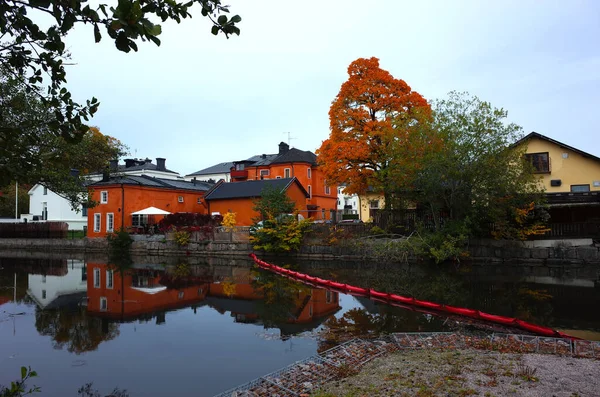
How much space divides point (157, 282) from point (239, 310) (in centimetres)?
761

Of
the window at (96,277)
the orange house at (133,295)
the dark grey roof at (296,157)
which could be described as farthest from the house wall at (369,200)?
the window at (96,277)

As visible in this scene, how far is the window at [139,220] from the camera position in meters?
38.3

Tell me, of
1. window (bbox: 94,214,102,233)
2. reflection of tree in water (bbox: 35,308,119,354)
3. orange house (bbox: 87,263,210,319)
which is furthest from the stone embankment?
reflection of tree in water (bbox: 35,308,119,354)

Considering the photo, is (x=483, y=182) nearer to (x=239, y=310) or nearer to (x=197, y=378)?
(x=239, y=310)

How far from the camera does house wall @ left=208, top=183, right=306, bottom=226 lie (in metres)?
37.6

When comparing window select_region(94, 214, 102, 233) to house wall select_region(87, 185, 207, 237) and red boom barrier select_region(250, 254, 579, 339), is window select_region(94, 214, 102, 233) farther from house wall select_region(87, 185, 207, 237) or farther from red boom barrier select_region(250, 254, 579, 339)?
red boom barrier select_region(250, 254, 579, 339)

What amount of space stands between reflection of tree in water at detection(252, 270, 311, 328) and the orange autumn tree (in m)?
9.37

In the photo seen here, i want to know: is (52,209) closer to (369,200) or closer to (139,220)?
(139,220)

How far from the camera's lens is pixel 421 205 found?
2577cm

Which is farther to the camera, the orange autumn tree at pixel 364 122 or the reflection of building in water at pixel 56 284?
the orange autumn tree at pixel 364 122

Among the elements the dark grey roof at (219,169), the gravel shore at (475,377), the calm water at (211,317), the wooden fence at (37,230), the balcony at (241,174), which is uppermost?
the dark grey roof at (219,169)

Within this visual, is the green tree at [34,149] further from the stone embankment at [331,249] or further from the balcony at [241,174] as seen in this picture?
the balcony at [241,174]

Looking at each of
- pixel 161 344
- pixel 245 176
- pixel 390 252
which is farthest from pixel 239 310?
pixel 245 176

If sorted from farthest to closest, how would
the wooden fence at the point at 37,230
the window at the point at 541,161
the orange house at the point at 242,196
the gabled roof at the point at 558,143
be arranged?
the wooden fence at the point at 37,230 < the orange house at the point at 242,196 < the window at the point at 541,161 < the gabled roof at the point at 558,143
